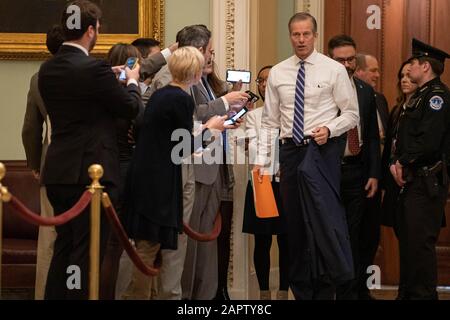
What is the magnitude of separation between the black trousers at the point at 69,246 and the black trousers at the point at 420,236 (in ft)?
7.87

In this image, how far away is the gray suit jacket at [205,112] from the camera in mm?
6523

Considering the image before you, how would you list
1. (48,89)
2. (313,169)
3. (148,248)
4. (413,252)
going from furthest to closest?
(413,252) < (313,169) < (148,248) < (48,89)

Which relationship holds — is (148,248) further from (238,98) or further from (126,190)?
(238,98)

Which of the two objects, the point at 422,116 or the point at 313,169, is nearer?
the point at 313,169

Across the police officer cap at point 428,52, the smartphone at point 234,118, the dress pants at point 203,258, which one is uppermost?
the police officer cap at point 428,52

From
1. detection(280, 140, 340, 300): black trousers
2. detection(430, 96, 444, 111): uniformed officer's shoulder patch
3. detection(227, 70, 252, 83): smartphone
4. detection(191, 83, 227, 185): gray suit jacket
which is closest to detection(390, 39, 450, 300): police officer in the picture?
detection(430, 96, 444, 111): uniformed officer's shoulder patch

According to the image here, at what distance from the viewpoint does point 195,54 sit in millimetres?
5930

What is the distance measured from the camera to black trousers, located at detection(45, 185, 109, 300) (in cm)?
530

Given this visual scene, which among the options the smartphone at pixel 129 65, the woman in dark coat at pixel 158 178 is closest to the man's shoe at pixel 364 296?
the woman in dark coat at pixel 158 178

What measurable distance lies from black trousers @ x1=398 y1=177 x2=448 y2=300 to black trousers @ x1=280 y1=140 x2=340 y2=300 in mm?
662

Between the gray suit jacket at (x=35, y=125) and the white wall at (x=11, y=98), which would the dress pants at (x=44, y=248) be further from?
the white wall at (x=11, y=98)

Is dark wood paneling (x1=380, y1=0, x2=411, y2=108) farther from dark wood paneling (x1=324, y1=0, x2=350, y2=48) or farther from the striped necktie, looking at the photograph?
the striped necktie

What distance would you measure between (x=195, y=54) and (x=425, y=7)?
10.6ft
